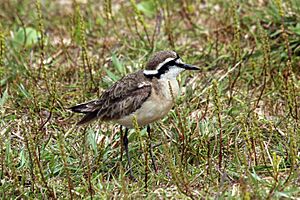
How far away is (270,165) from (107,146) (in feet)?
4.46

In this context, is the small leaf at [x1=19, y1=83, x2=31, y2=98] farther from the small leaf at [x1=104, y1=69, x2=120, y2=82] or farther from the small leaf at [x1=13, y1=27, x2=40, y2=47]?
the small leaf at [x1=13, y1=27, x2=40, y2=47]

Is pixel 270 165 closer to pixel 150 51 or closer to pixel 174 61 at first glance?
pixel 174 61

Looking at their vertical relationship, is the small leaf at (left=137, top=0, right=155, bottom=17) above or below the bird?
above

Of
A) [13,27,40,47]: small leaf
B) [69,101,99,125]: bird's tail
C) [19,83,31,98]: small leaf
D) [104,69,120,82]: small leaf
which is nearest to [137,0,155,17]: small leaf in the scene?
[13,27,40,47]: small leaf

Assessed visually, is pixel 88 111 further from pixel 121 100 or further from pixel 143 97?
pixel 143 97

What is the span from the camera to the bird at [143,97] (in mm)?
5121

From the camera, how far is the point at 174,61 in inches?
210

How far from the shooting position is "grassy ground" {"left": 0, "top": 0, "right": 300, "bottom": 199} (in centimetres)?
470

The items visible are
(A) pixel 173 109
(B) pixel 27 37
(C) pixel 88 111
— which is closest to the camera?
(C) pixel 88 111

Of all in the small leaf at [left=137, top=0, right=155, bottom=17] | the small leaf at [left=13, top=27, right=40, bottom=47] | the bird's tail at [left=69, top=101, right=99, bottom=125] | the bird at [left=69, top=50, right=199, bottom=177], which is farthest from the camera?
the small leaf at [left=137, top=0, right=155, bottom=17]

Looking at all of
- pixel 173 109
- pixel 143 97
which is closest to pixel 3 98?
pixel 173 109

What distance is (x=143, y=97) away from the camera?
16.8 feet

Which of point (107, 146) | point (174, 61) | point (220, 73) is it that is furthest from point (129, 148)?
point (220, 73)

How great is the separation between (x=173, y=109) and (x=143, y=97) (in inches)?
40.8
